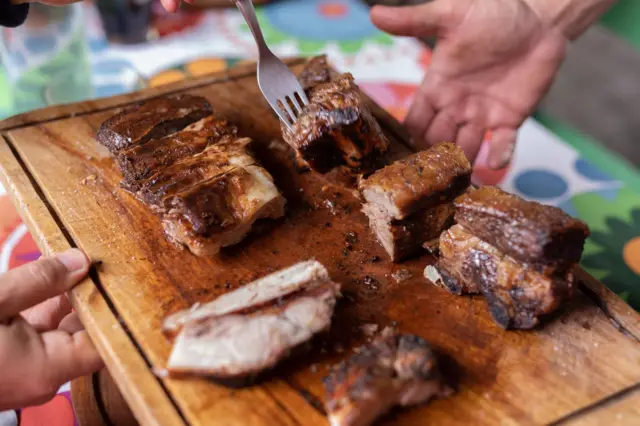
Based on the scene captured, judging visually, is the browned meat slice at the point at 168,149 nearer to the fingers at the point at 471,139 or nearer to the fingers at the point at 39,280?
the fingers at the point at 39,280

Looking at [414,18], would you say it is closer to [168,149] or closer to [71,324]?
[168,149]

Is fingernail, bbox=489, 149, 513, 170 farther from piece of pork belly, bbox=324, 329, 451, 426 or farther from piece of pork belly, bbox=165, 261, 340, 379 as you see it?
piece of pork belly, bbox=324, 329, 451, 426

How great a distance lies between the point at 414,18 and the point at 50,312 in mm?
2536

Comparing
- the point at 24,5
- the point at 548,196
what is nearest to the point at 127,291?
the point at 24,5

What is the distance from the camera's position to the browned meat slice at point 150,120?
9.91ft

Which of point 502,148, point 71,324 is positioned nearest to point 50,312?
→ point 71,324

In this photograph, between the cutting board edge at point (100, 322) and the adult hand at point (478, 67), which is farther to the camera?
the adult hand at point (478, 67)

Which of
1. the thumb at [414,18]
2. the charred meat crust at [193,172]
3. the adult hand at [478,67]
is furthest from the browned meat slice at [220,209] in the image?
the thumb at [414,18]

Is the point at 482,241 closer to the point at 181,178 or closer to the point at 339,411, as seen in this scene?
the point at 339,411

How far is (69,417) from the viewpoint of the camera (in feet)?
8.69

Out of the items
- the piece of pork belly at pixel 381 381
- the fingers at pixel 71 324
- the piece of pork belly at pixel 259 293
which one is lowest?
the fingers at pixel 71 324

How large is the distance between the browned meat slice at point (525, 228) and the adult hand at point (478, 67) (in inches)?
43.6

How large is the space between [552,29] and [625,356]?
2.31 meters

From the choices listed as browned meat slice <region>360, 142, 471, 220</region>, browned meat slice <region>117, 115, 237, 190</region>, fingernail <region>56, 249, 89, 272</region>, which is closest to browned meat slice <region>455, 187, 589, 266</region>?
browned meat slice <region>360, 142, 471, 220</region>
